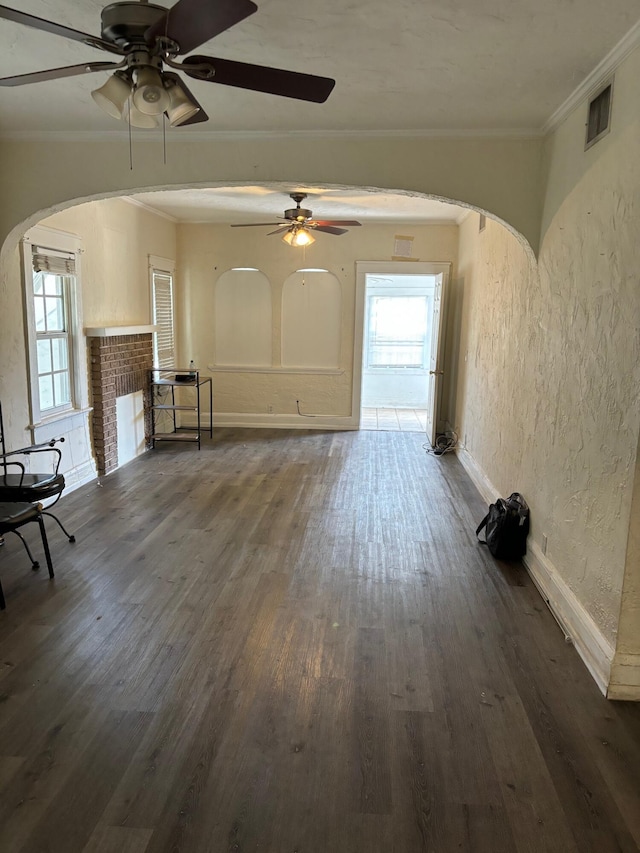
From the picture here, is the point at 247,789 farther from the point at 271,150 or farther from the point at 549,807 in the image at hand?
the point at 271,150

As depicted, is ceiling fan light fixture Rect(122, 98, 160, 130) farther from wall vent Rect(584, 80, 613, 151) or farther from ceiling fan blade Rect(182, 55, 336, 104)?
wall vent Rect(584, 80, 613, 151)

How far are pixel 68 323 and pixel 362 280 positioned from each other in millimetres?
3793

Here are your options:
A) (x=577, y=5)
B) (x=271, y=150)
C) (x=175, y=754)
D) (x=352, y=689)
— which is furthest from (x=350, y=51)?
(x=175, y=754)

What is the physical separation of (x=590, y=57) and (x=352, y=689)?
9.28ft

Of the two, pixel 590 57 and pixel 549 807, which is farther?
pixel 590 57

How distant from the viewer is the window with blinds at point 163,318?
6879 millimetres

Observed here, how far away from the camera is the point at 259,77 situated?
194 cm

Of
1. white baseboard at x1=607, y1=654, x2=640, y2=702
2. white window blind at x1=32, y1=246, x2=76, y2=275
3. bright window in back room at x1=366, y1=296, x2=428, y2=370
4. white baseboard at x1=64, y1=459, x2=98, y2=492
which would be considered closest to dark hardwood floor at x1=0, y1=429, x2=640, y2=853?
white baseboard at x1=607, y1=654, x2=640, y2=702

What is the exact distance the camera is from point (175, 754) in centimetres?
204

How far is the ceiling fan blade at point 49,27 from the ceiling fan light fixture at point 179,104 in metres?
0.21

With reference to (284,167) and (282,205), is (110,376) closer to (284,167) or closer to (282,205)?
A: (282,205)

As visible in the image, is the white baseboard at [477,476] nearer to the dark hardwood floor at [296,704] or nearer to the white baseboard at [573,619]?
the dark hardwood floor at [296,704]

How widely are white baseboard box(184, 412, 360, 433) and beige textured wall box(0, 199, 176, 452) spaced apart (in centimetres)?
185

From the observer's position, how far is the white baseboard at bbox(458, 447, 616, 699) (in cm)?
244
